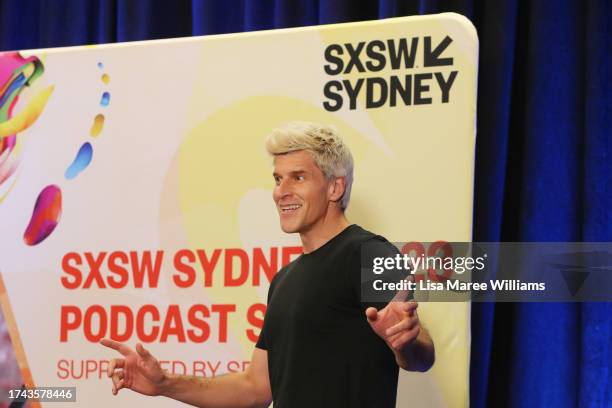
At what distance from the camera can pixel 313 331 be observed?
1.84 metres

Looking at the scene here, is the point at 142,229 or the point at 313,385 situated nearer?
the point at 313,385

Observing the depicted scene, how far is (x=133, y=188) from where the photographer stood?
2107 millimetres

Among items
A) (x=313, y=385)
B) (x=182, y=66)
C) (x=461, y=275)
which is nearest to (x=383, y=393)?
(x=313, y=385)

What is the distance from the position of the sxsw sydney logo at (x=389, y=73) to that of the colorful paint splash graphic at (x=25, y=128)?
0.60 metres

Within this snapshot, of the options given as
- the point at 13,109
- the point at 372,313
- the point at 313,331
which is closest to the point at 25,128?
the point at 13,109

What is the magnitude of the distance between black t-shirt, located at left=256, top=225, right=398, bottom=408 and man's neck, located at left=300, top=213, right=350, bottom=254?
1 cm

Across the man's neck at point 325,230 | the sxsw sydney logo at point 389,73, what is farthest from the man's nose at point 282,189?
the sxsw sydney logo at point 389,73

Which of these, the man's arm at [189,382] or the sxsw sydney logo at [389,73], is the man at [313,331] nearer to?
the man's arm at [189,382]

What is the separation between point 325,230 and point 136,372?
1.81 feet

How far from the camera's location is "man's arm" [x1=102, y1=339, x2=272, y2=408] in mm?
1953

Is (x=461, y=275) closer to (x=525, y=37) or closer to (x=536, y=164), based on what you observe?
(x=536, y=164)

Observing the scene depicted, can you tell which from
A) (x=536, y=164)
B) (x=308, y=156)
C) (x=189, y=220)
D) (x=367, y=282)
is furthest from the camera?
(x=536, y=164)

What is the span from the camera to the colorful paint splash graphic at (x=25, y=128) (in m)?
2.15

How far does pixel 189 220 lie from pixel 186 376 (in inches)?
14.7
